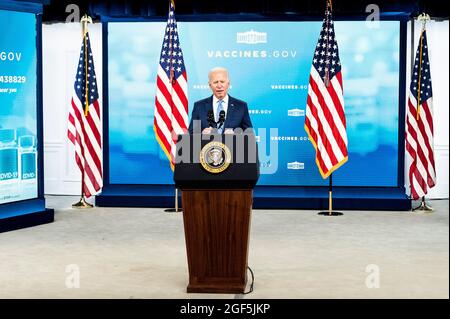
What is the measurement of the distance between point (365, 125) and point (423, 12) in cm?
172

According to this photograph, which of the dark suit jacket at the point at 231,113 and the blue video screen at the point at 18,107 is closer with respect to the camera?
the dark suit jacket at the point at 231,113

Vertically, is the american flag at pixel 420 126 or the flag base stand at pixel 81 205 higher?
the american flag at pixel 420 126

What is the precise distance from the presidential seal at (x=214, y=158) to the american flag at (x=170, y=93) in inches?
180

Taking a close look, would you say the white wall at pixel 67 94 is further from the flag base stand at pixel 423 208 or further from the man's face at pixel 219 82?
the man's face at pixel 219 82

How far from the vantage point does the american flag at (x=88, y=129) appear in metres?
10.2

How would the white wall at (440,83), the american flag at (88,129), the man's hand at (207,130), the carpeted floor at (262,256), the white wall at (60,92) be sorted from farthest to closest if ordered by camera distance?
the white wall at (60,92) → the white wall at (440,83) → the american flag at (88,129) → the carpeted floor at (262,256) → the man's hand at (207,130)

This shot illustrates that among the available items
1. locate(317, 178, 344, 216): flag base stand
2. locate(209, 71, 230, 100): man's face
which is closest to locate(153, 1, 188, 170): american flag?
locate(317, 178, 344, 216): flag base stand

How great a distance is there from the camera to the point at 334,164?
31.7 feet

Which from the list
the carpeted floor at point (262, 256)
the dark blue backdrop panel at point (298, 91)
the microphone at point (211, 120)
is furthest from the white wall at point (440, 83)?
the microphone at point (211, 120)

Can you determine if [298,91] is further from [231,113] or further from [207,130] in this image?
[207,130]

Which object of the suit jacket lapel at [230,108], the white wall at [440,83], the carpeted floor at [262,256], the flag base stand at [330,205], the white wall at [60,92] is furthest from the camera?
the white wall at [60,92]

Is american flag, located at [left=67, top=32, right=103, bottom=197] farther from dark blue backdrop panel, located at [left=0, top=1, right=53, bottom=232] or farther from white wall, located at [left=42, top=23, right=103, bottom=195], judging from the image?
dark blue backdrop panel, located at [left=0, top=1, right=53, bottom=232]

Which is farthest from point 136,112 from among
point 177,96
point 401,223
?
point 401,223
